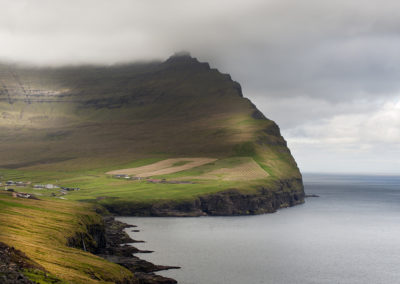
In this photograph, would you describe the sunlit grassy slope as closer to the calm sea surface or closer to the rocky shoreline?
the rocky shoreline

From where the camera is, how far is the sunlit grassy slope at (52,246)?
5962 cm

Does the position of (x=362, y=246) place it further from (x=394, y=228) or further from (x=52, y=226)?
(x=52, y=226)

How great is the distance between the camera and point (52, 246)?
74.3 metres

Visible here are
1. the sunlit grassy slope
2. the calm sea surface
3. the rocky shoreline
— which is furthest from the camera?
the calm sea surface

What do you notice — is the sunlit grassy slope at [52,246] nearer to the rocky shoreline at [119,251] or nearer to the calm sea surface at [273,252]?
the rocky shoreline at [119,251]

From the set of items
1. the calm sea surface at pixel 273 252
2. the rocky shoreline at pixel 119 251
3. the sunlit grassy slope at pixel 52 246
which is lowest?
the calm sea surface at pixel 273 252

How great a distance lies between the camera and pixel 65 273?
5788cm

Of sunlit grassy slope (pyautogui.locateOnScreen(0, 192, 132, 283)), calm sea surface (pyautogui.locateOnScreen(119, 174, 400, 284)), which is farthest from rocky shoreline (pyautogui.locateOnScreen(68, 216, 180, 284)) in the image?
calm sea surface (pyautogui.locateOnScreen(119, 174, 400, 284))

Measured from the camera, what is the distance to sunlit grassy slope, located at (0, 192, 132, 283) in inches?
2347

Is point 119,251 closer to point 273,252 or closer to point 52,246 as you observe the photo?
point 52,246

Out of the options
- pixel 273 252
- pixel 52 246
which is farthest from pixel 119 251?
pixel 273 252

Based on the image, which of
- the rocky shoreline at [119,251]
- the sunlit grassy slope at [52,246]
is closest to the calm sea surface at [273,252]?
the rocky shoreline at [119,251]

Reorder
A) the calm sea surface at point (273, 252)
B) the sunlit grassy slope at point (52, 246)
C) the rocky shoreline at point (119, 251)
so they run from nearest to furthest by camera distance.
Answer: the sunlit grassy slope at point (52, 246) < the rocky shoreline at point (119, 251) < the calm sea surface at point (273, 252)

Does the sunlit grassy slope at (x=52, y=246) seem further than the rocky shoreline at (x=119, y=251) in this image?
No
